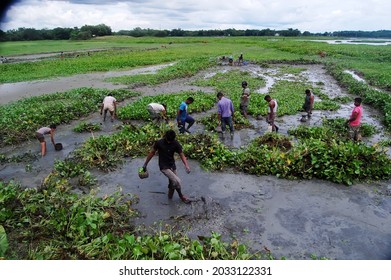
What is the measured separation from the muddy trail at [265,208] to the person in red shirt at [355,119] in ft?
8.83

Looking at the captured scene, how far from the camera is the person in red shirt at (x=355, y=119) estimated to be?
971 centimetres

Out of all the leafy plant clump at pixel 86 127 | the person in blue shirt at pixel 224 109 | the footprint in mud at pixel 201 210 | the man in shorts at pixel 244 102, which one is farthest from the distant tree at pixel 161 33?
the footprint in mud at pixel 201 210

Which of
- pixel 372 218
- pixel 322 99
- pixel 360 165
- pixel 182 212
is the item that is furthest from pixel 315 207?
pixel 322 99

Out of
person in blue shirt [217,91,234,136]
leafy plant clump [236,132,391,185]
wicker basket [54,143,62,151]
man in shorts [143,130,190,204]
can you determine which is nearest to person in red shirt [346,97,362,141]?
leafy plant clump [236,132,391,185]

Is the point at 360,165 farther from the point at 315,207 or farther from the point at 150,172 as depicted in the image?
the point at 150,172

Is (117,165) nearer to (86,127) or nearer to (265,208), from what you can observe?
(86,127)

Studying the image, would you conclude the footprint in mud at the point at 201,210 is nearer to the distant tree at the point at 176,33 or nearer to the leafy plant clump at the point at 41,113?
the leafy plant clump at the point at 41,113

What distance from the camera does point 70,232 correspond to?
5.54 metres

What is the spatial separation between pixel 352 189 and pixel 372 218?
1310 millimetres

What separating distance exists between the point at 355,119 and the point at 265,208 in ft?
17.1

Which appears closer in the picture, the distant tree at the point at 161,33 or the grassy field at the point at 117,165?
the grassy field at the point at 117,165

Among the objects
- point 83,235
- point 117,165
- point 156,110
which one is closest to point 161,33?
point 156,110

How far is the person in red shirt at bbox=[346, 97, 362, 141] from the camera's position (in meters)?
9.71

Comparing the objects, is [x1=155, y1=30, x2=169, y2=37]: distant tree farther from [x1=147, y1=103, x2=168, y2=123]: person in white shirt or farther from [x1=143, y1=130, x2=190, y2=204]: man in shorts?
[x1=143, y1=130, x2=190, y2=204]: man in shorts
